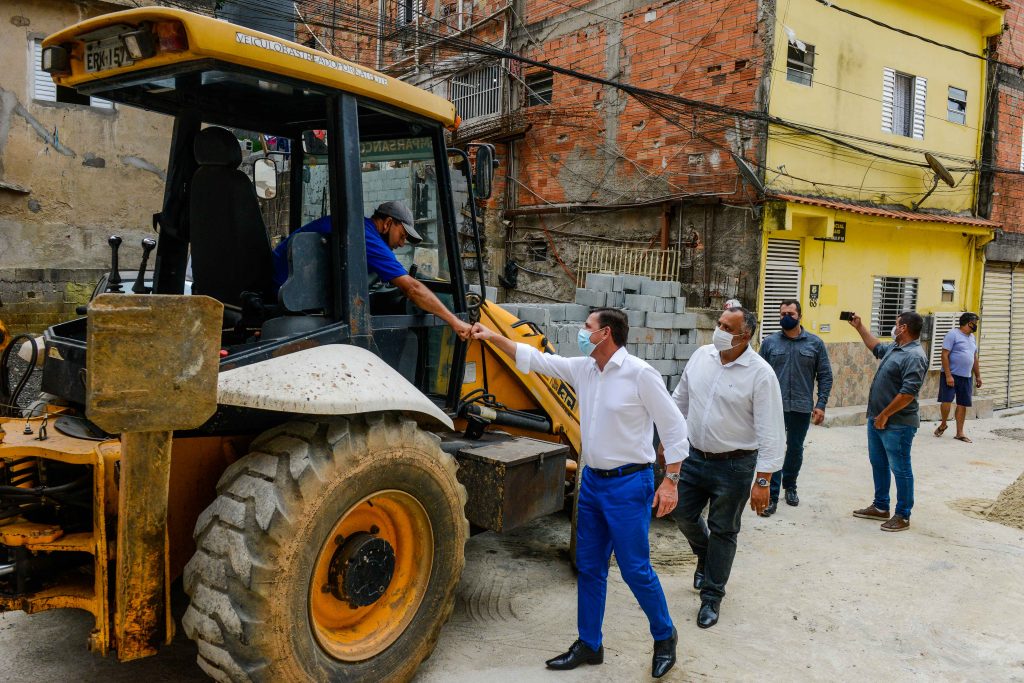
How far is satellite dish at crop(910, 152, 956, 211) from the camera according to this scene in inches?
544

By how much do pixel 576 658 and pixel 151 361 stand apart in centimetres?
253

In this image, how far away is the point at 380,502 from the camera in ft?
11.9

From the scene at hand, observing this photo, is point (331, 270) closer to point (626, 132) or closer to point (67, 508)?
point (67, 508)

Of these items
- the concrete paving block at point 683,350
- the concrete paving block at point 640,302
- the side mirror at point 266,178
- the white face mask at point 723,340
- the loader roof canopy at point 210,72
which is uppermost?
the loader roof canopy at point 210,72

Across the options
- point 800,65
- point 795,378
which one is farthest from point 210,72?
point 800,65

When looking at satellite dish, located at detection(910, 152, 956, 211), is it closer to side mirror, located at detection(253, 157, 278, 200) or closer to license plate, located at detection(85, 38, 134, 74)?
side mirror, located at detection(253, 157, 278, 200)

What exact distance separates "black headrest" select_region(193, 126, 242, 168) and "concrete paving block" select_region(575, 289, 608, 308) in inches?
268

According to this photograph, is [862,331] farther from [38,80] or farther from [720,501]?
[38,80]

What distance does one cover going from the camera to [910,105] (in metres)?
14.5

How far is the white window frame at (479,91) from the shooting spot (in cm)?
1633

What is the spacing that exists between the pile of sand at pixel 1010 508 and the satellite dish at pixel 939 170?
8200mm

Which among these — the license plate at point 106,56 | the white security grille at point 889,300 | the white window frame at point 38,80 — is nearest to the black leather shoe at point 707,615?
the license plate at point 106,56

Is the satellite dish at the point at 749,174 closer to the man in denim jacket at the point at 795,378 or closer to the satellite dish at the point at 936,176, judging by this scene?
the satellite dish at the point at 936,176

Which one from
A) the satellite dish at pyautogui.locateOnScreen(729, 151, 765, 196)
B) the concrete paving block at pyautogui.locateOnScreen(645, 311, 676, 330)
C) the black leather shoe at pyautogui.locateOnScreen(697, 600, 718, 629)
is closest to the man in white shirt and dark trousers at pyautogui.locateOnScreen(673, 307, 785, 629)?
the black leather shoe at pyautogui.locateOnScreen(697, 600, 718, 629)
